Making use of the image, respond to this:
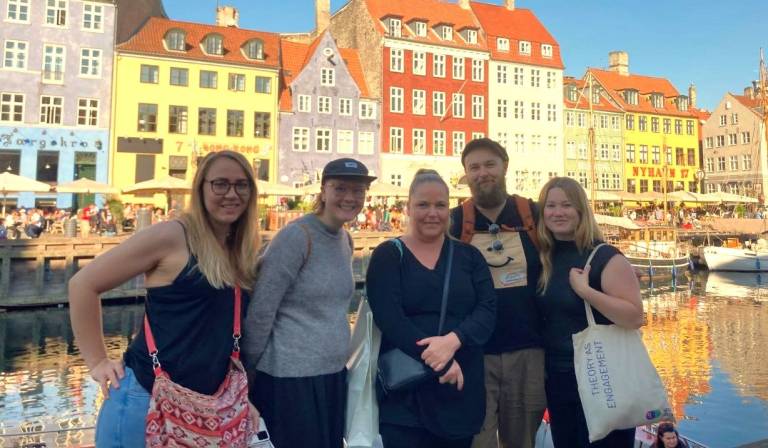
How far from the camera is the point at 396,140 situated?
1581 inches

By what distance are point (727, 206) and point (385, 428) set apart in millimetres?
53546

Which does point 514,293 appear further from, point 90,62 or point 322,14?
point 322,14

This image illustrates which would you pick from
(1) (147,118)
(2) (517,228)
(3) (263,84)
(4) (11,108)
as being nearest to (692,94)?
(3) (263,84)

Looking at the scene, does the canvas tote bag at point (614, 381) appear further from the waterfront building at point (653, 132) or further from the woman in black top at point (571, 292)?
the waterfront building at point (653, 132)

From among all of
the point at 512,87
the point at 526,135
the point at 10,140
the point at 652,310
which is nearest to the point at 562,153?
the point at 526,135

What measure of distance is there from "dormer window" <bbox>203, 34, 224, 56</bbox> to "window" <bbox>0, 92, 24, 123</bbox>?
1030 cm

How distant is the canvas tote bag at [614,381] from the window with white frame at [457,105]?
40.1 m

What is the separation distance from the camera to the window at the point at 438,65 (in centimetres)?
4199

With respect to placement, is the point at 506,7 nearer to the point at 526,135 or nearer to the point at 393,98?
the point at 526,135

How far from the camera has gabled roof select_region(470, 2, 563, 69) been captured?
45062 mm

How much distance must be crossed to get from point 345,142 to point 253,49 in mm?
7942

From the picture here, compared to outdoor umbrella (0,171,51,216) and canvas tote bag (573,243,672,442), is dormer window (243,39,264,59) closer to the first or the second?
outdoor umbrella (0,171,51,216)

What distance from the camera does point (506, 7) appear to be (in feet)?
163

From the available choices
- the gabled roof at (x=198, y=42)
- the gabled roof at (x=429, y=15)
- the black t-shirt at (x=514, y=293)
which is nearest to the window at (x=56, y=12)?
the gabled roof at (x=198, y=42)
